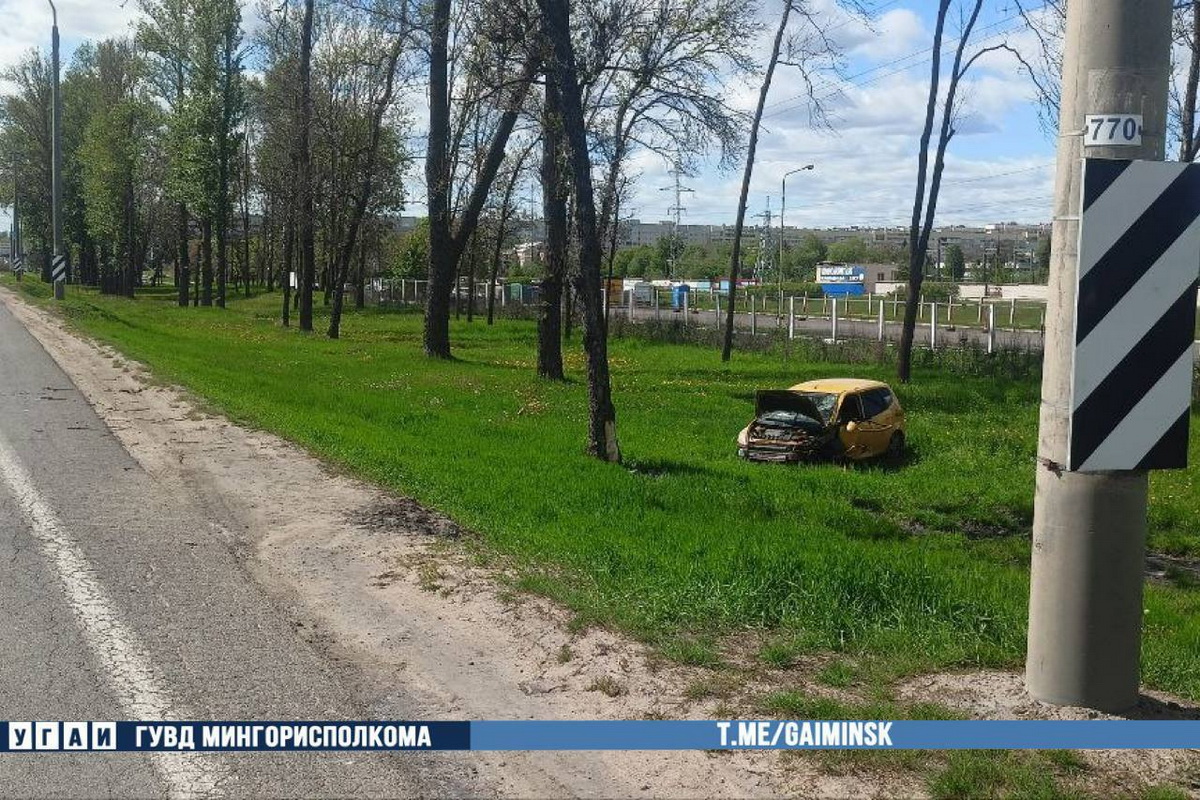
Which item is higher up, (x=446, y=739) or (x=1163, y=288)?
(x=1163, y=288)

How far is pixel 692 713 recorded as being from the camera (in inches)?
196

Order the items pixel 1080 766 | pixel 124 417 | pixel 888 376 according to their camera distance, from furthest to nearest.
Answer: pixel 888 376
pixel 124 417
pixel 1080 766

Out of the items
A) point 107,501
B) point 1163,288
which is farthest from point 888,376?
point 1163,288

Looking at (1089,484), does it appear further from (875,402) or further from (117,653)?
(875,402)

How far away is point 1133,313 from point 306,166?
37953 millimetres

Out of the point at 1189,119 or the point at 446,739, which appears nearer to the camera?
the point at 446,739

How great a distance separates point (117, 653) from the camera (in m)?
5.71

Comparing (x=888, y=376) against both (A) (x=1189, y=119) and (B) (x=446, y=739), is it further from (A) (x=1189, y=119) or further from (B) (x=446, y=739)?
(B) (x=446, y=739)

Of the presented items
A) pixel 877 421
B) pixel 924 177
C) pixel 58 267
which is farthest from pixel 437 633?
pixel 58 267

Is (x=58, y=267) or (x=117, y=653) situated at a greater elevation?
(x=58, y=267)

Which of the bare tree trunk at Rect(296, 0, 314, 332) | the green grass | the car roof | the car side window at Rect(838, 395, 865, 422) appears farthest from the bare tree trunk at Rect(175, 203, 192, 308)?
the car side window at Rect(838, 395, 865, 422)

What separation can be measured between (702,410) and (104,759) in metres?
15.6

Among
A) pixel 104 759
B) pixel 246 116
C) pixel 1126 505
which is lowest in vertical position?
pixel 104 759

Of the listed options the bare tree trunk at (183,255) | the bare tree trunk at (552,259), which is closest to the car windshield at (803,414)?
the bare tree trunk at (552,259)
